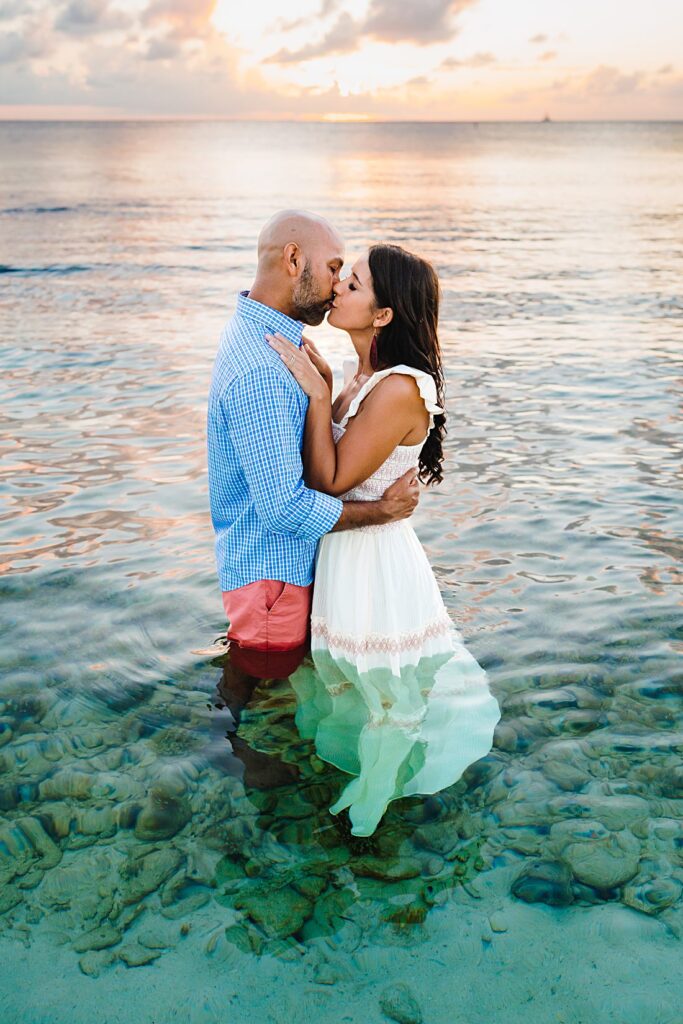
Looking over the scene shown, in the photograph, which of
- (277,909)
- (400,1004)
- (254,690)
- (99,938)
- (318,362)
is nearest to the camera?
(400,1004)

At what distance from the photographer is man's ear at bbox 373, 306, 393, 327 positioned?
4105 mm

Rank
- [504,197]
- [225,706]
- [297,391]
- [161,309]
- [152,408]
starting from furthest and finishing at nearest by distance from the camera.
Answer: [504,197] → [161,309] → [152,408] → [225,706] → [297,391]

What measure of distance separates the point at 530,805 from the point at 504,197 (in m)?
46.2

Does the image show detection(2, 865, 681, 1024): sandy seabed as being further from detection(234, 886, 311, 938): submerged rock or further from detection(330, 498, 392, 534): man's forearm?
detection(330, 498, 392, 534): man's forearm

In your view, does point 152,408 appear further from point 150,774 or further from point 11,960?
point 11,960

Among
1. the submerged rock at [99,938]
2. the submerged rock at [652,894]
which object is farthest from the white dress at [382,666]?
the submerged rock at [99,938]

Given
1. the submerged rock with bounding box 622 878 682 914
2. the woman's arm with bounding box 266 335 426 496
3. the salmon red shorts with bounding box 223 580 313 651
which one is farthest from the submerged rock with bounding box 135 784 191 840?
the submerged rock with bounding box 622 878 682 914

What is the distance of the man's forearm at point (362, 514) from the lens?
4148 millimetres

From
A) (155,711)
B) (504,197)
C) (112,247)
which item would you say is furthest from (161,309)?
(504,197)

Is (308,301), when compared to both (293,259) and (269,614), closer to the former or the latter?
(293,259)

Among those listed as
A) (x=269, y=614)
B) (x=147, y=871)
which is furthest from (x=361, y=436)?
(x=147, y=871)

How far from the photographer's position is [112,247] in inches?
1046

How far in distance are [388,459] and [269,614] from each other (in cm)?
92

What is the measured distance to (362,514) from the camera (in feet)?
13.7
